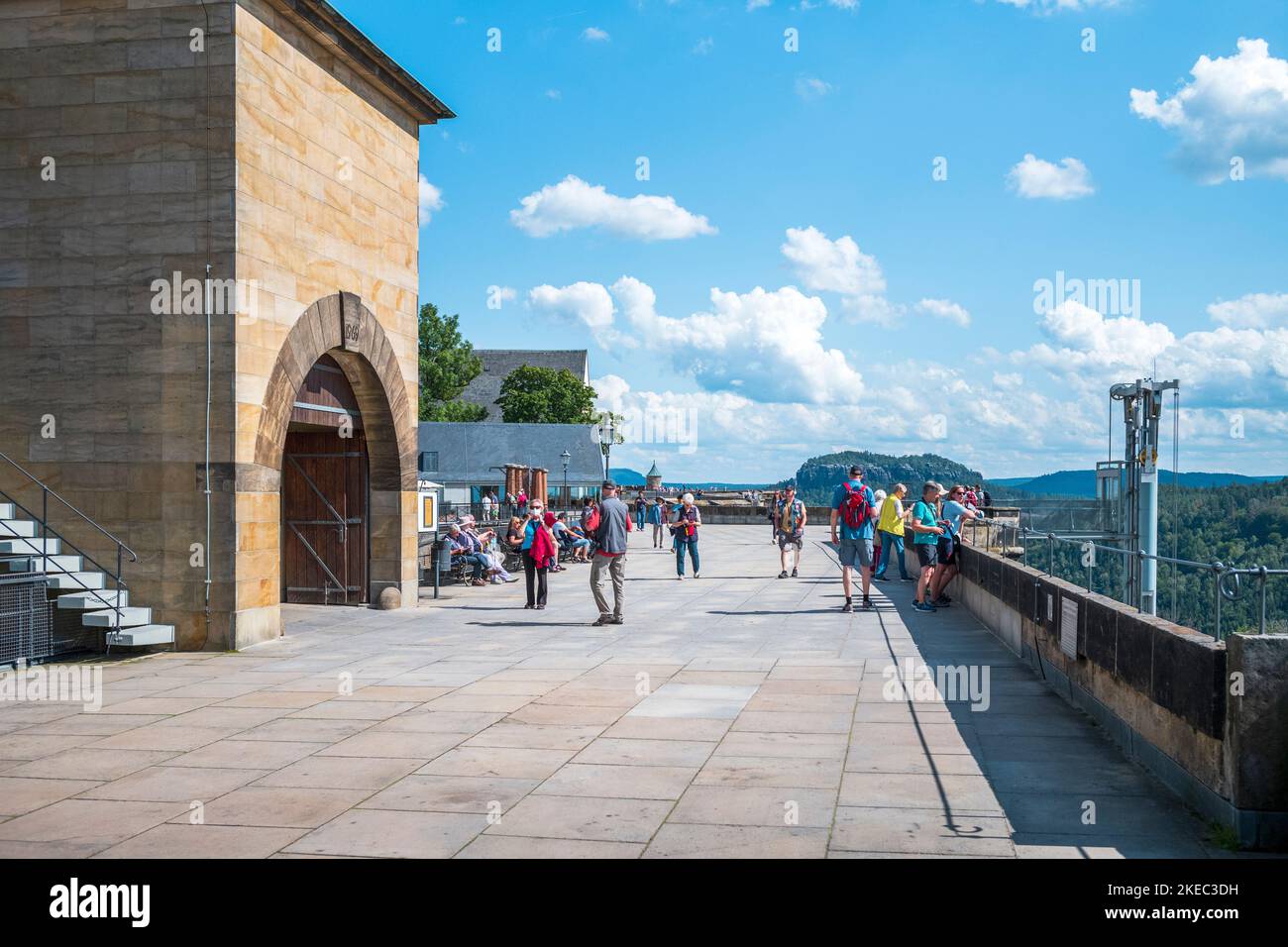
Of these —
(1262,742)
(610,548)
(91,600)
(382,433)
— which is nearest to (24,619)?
(91,600)

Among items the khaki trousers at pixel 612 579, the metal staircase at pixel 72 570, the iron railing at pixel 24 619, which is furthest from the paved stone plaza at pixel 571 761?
the khaki trousers at pixel 612 579

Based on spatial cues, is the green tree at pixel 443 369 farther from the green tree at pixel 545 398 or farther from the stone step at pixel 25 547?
the stone step at pixel 25 547

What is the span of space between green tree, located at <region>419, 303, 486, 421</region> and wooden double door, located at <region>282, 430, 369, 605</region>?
67.8 m

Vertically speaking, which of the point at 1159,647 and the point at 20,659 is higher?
the point at 1159,647

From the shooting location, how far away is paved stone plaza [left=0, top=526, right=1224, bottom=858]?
5.97 metres

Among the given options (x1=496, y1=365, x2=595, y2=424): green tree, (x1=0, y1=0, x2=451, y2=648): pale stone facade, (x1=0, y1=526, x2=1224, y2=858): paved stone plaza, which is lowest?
(x1=0, y1=526, x2=1224, y2=858): paved stone plaza

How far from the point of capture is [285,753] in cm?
794

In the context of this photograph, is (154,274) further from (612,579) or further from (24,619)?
(612,579)

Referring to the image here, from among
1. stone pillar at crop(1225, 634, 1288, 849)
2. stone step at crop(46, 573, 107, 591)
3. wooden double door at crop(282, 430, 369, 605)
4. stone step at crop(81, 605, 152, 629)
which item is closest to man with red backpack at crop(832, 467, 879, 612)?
wooden double door at crop(282, 430, 369, 605)

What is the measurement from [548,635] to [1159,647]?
8657 mm

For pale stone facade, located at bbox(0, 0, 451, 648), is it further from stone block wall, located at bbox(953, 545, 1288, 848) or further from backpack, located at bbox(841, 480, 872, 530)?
stone block wall, located at bbox(953, 545, 1288, 848)

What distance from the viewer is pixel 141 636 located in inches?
504
